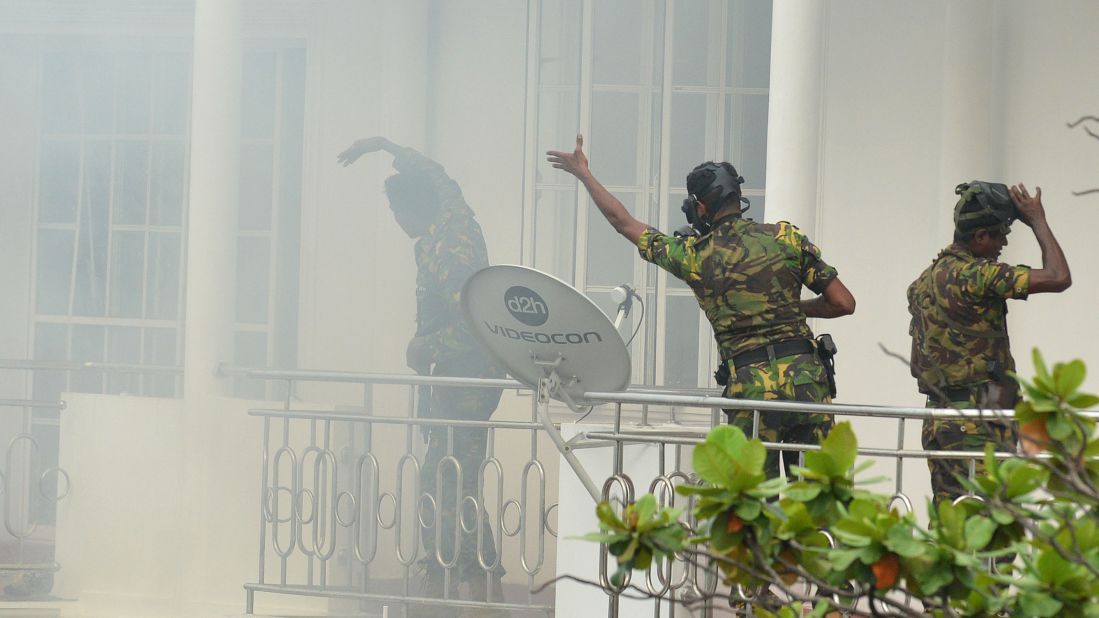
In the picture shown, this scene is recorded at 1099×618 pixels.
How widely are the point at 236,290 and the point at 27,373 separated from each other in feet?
7.87

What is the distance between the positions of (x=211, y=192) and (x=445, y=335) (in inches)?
56.2

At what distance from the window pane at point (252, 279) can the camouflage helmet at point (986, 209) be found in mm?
3759

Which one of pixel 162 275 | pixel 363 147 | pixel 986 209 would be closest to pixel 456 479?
pixel 363 147

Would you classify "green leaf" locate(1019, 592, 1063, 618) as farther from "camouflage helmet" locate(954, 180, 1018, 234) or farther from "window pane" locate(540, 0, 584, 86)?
"window pane" locate(540, 0, 584, 86)

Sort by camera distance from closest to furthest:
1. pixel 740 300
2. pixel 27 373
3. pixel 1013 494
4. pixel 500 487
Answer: pixel 1013 494 < pixel 740 300 < pixel 500 487 < pixel 27 373

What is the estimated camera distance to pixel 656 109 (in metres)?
8.06

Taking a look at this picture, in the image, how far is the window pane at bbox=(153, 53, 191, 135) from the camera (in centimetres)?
715

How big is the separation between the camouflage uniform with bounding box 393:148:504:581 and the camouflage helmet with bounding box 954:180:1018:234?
2.66 metres

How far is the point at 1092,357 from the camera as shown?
699 cm

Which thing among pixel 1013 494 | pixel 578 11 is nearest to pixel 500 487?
pixel 578 11

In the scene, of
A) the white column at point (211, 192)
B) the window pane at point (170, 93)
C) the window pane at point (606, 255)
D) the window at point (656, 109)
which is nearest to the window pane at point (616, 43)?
the window at point (656, 109)

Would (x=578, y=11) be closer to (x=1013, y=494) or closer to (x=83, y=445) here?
(x=83, y=445)

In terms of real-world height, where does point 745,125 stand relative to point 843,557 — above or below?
above

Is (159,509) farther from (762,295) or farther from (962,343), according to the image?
(962,343)
